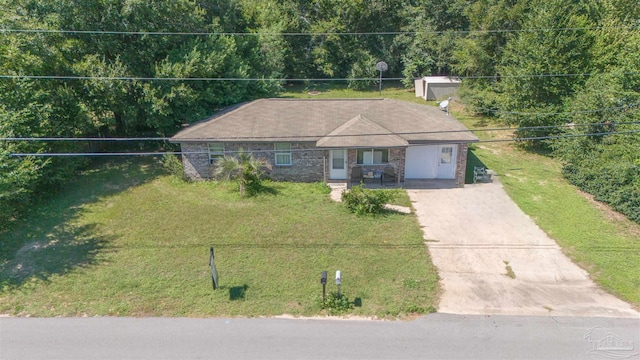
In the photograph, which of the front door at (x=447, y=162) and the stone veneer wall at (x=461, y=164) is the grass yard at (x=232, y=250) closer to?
the stone veneer wall at (x=461, y=164)

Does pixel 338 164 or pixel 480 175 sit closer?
pixel 338 164

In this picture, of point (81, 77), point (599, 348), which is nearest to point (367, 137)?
point (599, 348)

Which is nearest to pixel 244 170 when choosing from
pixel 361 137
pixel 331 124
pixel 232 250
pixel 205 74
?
pixel 232 250

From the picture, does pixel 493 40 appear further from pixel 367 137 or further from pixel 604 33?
pixel 367 137

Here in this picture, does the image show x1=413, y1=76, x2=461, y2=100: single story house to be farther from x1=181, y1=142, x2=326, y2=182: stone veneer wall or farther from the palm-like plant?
the palm-like plant

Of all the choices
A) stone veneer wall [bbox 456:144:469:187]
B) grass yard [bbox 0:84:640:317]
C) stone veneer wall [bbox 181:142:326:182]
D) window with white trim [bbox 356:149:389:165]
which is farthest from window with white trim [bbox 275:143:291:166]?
stone veneer wall [bbox 456:144:469:187]

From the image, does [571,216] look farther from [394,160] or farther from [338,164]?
[338,164]
